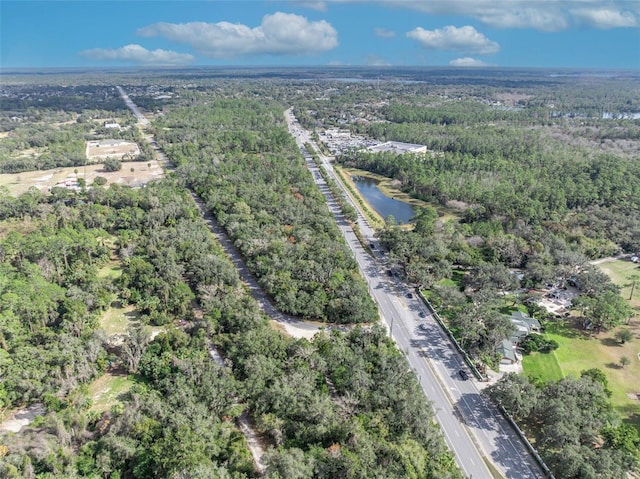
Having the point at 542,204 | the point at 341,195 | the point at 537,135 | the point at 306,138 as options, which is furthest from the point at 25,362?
the point at 537,135

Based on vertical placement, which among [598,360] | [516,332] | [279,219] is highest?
[279,219]

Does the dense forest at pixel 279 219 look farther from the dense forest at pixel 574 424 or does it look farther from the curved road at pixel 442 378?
the dense forest at pixel 574 424

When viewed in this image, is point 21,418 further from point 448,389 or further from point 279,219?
point 279,219

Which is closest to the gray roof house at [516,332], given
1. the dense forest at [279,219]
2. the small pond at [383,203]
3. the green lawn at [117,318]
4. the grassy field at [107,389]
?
the dense forest at [279,219]

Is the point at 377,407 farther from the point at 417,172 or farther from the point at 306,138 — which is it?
the point at 306,138

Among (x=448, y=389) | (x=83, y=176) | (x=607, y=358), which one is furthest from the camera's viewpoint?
(x=83, y=176)

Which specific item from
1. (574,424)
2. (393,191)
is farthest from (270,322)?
(393,191)
